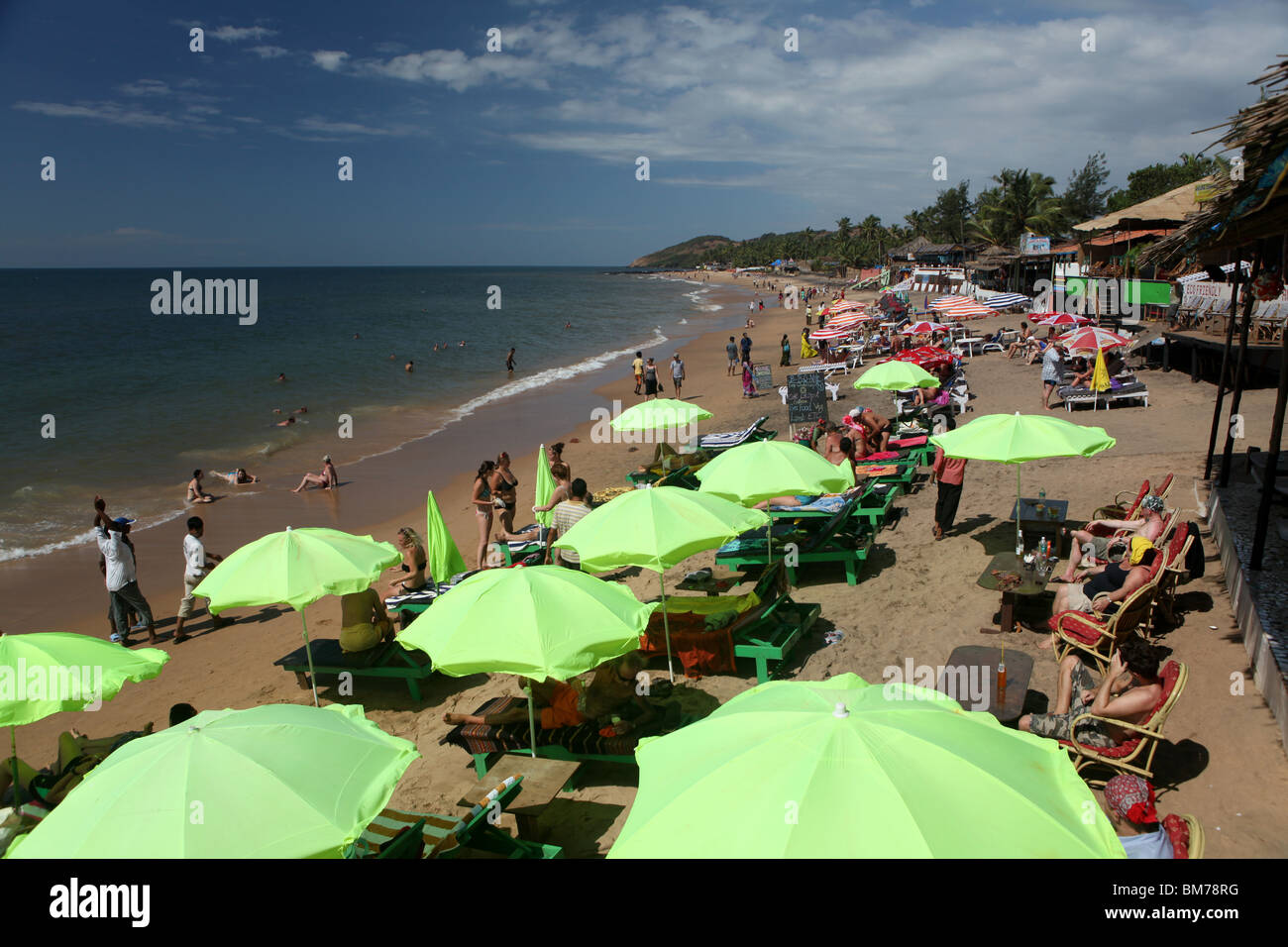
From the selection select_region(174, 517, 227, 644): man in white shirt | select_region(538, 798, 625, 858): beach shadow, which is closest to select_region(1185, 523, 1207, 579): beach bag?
select_region(538, 798, 625, 858): beach shadow

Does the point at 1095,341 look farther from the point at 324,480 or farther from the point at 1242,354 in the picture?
the point at 324,480

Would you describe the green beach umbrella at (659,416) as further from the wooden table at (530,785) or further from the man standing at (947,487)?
the wooden table at (530,785)

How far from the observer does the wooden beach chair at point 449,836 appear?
14.7 feet

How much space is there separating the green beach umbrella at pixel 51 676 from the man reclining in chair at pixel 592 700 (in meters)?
2.65

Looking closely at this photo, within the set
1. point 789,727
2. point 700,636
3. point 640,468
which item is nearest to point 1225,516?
point 700,636

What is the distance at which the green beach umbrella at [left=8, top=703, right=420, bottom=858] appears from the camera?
326 cm

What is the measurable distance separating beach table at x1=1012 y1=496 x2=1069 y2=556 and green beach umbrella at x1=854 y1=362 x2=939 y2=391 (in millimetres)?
5078

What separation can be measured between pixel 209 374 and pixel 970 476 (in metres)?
40.5

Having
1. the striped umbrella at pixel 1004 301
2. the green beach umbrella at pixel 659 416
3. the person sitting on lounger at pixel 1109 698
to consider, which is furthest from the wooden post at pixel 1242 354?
the striped umbrella at pixel 1004 301

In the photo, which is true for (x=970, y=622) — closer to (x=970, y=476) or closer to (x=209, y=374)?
(x=970, y=476)

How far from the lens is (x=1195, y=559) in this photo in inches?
302

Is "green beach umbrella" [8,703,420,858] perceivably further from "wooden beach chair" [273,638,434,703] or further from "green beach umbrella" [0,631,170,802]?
"wooden beach chair" [273,638,434,703]

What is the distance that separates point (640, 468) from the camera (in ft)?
54.1

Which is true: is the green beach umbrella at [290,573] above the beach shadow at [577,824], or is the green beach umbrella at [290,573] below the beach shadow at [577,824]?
above
